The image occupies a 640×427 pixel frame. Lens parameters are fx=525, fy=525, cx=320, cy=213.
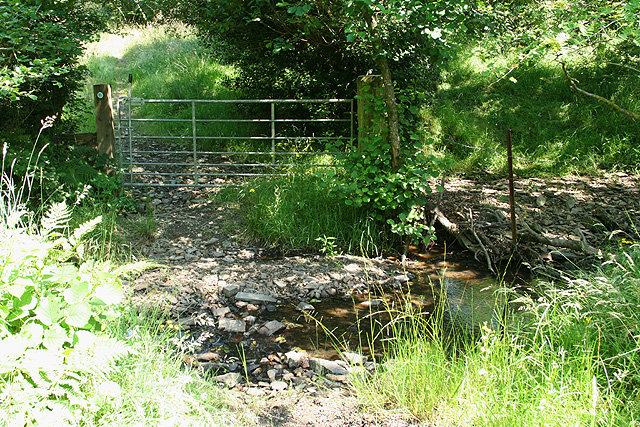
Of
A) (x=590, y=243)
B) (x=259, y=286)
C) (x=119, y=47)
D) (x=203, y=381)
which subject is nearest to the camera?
(x=203, y=381)

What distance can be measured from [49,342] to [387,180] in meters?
4.09

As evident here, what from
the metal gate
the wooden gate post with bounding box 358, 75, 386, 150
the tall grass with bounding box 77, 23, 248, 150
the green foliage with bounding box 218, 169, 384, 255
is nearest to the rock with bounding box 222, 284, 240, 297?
the green foliage with bounding box 218, 169, 384, 255

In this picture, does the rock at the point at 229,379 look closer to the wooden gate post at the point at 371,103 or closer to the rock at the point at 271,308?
the rock at the point at 271,308

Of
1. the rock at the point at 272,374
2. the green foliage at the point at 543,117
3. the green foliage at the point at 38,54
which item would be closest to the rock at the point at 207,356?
the rock at the point at 272,374

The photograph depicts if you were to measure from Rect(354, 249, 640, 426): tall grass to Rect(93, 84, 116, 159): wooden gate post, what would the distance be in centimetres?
523

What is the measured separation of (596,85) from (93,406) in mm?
10478

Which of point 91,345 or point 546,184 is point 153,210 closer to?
point 91,345

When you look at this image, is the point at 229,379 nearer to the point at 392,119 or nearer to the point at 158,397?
the point at 158,397

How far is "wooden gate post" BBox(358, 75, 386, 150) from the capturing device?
19.1 feet

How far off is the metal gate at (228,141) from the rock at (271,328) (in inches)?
120

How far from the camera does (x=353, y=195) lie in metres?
5.97

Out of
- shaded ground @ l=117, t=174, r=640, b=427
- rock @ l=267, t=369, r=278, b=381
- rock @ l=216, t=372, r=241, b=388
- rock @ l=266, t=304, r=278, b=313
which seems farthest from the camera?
rock @ l=266, t=304, r=278, b=313

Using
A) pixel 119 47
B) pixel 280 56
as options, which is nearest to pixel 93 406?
pixel 280 56

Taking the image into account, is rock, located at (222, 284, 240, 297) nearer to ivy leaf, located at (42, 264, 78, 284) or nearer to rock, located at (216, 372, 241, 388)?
rock, located at (216, 372, 241, 388)
